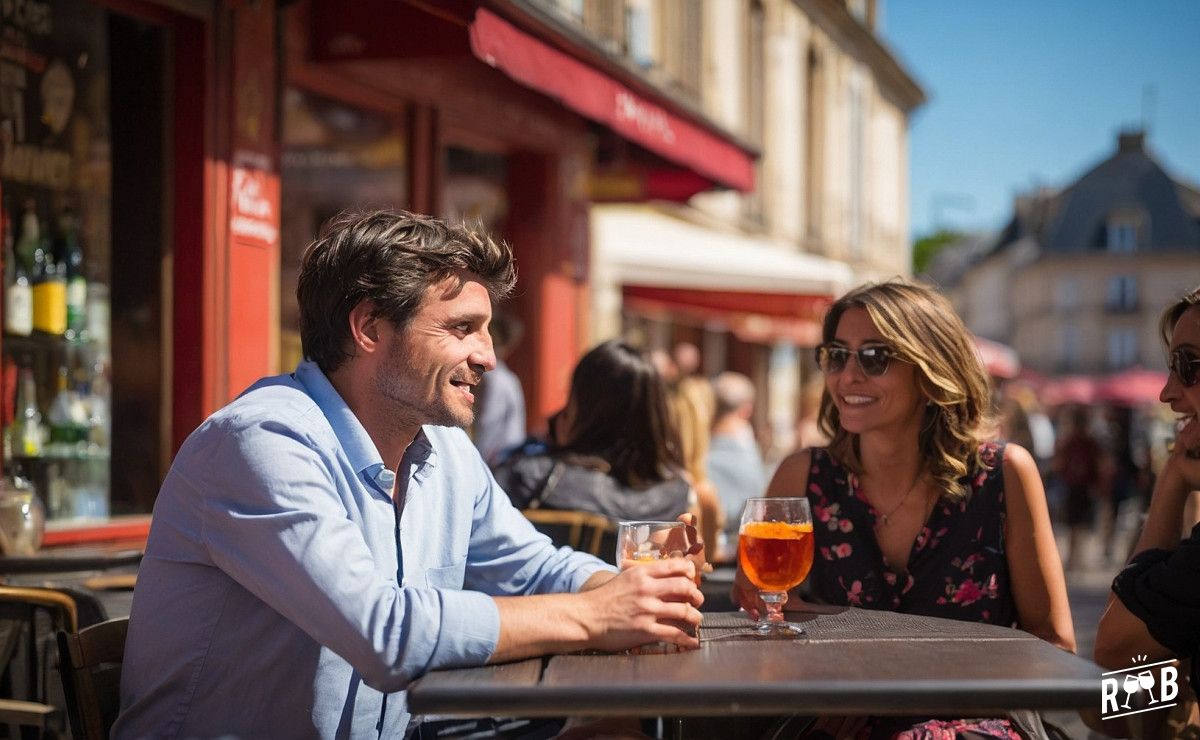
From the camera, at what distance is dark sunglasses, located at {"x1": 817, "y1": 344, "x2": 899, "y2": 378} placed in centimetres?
316

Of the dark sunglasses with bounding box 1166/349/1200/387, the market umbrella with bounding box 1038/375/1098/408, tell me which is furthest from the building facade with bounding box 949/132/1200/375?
the dark sunglasses with bounding box 1166/349/1200/387

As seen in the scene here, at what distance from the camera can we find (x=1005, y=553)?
9.86ft

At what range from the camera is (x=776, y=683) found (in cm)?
181

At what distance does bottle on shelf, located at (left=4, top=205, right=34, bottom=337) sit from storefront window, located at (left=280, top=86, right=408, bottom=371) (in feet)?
4.93

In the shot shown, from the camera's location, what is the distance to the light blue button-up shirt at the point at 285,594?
1.97 metres

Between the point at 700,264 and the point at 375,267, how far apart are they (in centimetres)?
734

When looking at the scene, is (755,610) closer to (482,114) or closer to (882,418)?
(882,418)

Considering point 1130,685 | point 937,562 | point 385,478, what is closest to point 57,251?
point 385,478

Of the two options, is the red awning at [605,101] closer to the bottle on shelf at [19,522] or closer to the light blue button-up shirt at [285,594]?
the bottle on shelf at [19,522]

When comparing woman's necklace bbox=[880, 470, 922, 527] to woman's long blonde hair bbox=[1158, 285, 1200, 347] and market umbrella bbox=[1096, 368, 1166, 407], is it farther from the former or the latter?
market umbrella bbox=[1096, 368, 1166, 407]

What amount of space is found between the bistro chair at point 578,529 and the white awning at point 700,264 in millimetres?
5523

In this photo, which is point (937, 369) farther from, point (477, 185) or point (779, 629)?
point (477, 185)

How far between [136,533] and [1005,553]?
343 cm

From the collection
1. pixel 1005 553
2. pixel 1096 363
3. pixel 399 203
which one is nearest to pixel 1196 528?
pixel 1005 553
